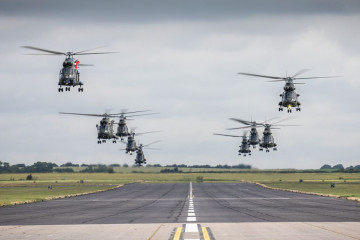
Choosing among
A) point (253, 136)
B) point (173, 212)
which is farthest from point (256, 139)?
point (173, 212)

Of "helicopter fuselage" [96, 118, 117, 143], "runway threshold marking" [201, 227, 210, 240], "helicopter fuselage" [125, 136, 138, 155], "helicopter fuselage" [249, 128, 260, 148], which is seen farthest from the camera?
"helicopter fuselage" [125, 136, 138, 155]

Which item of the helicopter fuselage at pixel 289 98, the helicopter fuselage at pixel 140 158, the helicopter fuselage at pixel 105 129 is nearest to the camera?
the helicopter fuselage at pixel 289 98

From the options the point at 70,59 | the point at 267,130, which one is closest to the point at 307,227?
the point at 70,59

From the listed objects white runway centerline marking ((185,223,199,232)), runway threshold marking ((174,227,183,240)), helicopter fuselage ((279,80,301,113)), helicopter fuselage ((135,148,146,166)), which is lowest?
runway threshold marking ((174,227,183,240))

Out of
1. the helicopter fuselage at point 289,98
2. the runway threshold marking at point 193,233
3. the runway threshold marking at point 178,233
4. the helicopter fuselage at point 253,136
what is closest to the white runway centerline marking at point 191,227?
the runway threshold marking at point 193,233

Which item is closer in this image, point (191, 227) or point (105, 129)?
point (191, 227)

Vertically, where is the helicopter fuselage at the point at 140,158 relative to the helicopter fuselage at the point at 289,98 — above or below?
below

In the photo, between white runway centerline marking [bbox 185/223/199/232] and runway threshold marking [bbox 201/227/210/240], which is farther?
white runway centerline marking [bbox 185/223/199/232]

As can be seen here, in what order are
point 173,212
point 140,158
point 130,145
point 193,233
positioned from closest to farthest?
point 193,233, point 173,212, point 130,145, point 140,158

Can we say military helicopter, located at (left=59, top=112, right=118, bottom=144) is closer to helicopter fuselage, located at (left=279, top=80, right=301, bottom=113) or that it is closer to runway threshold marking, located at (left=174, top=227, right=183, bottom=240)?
helicopter fuselage, located at (left=279, top=80, right=301, bottom=113)

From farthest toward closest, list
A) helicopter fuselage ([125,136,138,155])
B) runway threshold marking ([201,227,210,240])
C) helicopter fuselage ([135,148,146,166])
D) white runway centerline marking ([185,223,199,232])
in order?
helicopter fuselage ([135,148,146,166]) → helicopter fuselage ([125,136,138,155]) → white runway centerline marking ([185,223,199,232]) → runway threshold marking ([201,227,210,240])

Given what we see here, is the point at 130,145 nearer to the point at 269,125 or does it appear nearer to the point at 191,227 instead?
the point at 269,125

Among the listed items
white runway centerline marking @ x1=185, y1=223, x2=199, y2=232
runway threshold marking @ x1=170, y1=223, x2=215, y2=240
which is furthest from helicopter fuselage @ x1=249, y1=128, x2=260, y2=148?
runway threshold marking @ x1=170, y1=223, x2=215, y2=240

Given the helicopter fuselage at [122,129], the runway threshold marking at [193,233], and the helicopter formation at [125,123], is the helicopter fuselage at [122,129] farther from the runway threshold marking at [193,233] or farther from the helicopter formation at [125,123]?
the runway threshold marking at [193,233]
